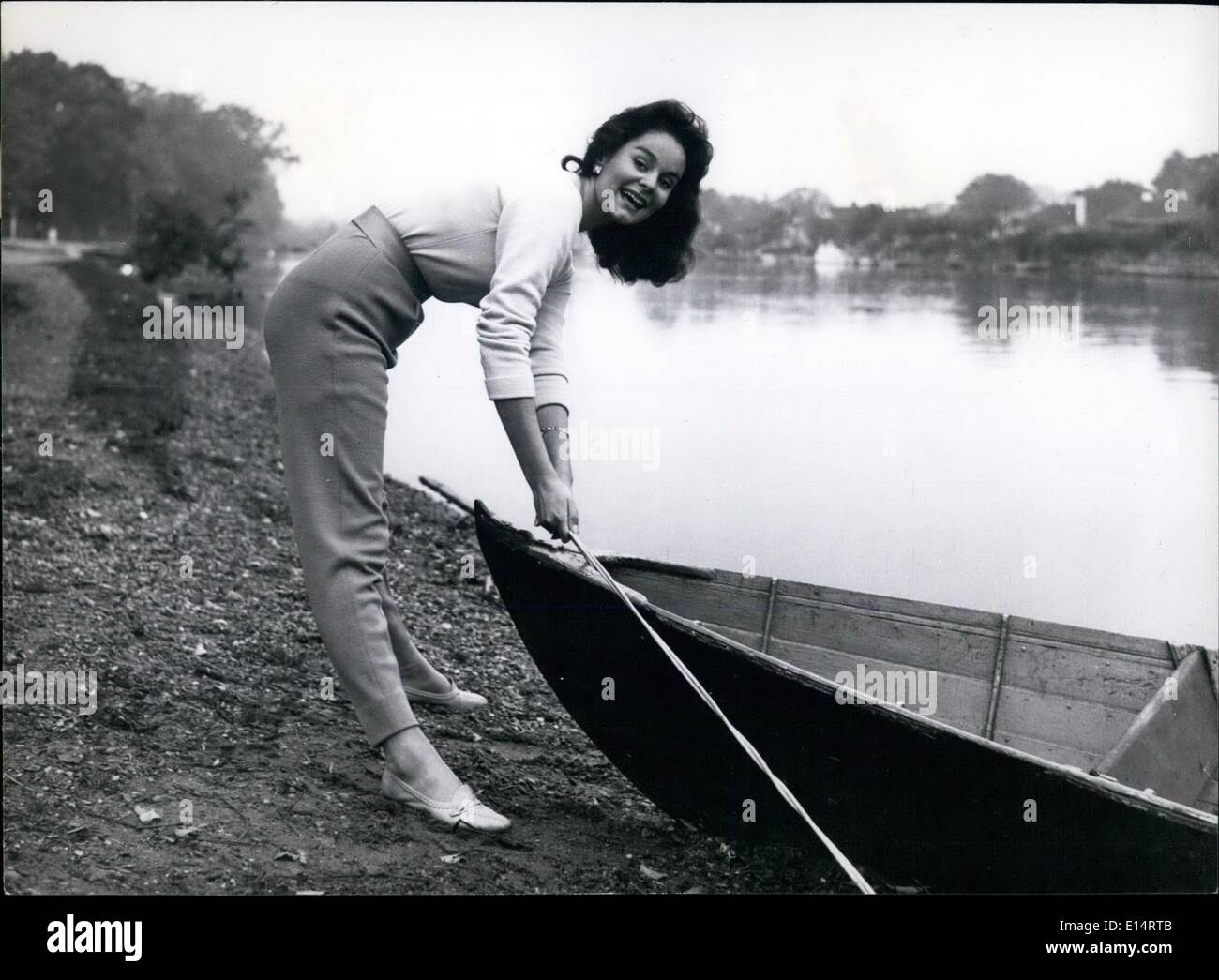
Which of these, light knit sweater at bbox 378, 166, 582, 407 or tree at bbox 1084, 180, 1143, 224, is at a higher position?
tree at bbox 1084, 180, 1143, 224

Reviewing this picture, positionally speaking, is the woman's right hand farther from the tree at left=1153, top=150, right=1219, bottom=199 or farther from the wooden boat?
the tree at left=1153, top=150, right=1219, bottom=199

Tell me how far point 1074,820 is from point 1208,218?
11.0 feet

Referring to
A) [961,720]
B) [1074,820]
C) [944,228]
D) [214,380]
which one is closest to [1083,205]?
[944,228]

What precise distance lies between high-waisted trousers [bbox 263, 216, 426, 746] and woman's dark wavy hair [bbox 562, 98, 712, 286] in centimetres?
50

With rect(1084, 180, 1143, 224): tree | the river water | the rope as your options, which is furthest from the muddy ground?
rect(1084, 180, 1143, 224): tree

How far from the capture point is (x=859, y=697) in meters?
2.40

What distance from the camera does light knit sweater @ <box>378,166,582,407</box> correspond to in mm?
2553

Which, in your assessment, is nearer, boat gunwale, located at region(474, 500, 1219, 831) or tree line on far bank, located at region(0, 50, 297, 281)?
boat gunwale, located at region(474, 500, 1219, 831)

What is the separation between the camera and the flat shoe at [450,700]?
3.40 metres

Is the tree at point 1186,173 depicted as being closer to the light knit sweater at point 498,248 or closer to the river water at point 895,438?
the river water at point 895,438

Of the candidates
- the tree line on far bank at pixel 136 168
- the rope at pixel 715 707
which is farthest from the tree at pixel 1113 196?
the tree line on far bank at pixel 136 168

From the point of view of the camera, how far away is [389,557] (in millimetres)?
5344

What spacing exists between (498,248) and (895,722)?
1269mm

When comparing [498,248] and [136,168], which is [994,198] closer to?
[498,248]
